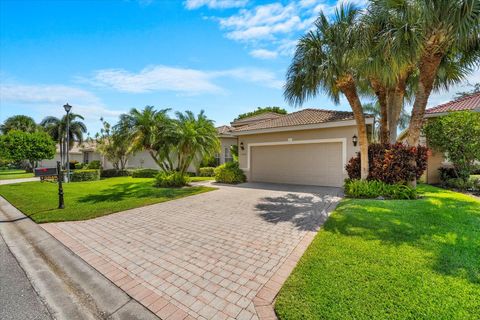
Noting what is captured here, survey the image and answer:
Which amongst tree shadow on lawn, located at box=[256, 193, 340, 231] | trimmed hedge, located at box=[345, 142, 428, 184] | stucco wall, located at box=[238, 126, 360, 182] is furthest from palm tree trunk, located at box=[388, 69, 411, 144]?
tree shadow on lawn, located at box=[256, 193, 340, 231]

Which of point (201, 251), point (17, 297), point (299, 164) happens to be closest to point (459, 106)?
point (299, 164)

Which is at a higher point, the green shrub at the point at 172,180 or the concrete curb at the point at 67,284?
the green shrub at the point at 172,180

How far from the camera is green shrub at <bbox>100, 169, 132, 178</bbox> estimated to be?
21.7 meters

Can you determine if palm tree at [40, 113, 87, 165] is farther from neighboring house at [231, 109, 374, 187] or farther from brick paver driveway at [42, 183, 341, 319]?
brick paver driveway at [42, 183, 341, 319]

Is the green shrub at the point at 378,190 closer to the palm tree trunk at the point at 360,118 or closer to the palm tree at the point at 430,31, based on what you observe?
the palm tree trunk at the point at 360,118

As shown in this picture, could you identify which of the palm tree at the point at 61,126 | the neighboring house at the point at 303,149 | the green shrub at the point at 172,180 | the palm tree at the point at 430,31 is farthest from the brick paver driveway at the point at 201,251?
the palm tree at the point at 61,126

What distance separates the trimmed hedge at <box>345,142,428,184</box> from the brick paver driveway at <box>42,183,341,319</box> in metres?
2.83

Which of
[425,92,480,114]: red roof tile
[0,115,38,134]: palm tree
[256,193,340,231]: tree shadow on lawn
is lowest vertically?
[256,193,340,231]: tree shadow on lawn

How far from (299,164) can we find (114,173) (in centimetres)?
1856

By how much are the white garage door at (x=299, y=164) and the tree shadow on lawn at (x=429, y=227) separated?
4517 millimetres

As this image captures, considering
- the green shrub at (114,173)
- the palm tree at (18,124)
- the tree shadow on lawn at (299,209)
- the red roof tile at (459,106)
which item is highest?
the palm tree at (18,124)

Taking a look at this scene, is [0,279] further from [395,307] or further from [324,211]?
[324,211]

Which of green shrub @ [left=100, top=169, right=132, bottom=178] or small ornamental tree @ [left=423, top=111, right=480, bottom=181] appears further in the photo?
green shrub @ [left=100, top=169, right=132, bottom=178]

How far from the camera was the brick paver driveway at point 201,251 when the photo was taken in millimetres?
2904
